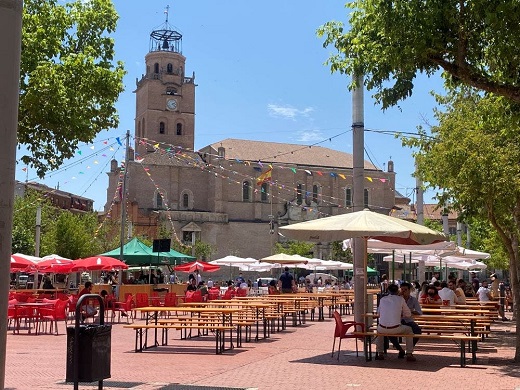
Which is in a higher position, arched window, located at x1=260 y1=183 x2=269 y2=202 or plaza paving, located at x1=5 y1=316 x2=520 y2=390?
arched window, located at x1=260 y1=183 x2=269 y2=202

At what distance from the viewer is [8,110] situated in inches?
201

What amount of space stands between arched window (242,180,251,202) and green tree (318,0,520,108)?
75.1 meters

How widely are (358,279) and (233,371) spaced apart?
517cm

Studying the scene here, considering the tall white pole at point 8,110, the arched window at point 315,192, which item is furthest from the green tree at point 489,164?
the arched window at point 315,192

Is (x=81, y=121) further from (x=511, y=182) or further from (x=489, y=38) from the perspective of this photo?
(x=511, y=182)

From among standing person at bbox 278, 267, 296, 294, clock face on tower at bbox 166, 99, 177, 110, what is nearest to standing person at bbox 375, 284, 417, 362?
standing person at bbox 278, 267, 296, 294

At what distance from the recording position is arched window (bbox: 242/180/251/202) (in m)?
86.3

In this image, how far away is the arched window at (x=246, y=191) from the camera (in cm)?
8630

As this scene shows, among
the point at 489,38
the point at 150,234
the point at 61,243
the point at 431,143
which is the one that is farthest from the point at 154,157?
the point at 489,38

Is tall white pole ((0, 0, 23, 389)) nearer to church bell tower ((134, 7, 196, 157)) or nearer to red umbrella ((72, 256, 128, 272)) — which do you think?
red umbrella ((72, 256, 128, 272))

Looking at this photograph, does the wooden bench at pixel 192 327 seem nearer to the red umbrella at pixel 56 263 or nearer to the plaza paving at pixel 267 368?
the plaza paving at pixel 267 368

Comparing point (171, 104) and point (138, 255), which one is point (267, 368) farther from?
point (171, 104)

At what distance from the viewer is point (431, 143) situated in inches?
942

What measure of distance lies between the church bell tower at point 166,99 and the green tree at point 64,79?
7667 cm
